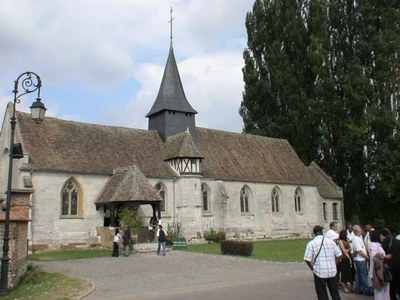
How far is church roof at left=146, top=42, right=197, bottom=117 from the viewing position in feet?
114

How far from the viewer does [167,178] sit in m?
31.0

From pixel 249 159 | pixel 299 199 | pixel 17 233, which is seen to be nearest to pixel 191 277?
pixel 17 233

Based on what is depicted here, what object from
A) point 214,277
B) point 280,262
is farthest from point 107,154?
point 214,277

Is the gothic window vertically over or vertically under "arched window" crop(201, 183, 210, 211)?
under

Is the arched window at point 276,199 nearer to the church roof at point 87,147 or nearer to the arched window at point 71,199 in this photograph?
the church roof at point 87,147

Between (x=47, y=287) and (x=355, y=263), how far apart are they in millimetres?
8517

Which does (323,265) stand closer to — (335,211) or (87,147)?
(87,147)

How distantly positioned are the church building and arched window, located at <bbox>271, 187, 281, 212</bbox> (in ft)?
0.28

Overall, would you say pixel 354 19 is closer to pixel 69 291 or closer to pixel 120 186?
pixel 120 186

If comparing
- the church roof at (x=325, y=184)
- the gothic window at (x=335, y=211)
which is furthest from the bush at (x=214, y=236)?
the gothic window at (x=335, y=211)

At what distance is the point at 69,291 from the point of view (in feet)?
38.7

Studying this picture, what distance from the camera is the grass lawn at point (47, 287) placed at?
11.4 m

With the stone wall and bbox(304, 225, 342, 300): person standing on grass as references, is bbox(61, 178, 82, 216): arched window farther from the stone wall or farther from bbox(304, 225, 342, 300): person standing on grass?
bbox(304, 225, 342, 300): person standing on grass

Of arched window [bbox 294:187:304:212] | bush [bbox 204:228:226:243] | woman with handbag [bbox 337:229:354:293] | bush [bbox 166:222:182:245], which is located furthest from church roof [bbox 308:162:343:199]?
woman with handbag [bbox 337:229:354:293]
